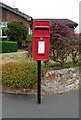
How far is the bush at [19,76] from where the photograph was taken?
322 inches

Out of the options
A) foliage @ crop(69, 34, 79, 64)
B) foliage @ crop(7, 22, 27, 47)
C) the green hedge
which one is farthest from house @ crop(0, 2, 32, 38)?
foliage @ crop(69, 34, 79, 64)

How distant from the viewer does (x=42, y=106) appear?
7.17m

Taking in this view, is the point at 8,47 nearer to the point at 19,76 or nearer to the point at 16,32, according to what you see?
the point at 16,32

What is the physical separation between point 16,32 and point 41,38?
682 inches

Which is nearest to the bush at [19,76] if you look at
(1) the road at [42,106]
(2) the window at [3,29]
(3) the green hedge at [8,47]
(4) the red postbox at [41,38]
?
(1) the road at [42,106]

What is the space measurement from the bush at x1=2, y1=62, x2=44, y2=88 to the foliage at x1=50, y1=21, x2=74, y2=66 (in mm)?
1109

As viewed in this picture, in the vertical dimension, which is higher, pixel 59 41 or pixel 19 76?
pixel 59 41

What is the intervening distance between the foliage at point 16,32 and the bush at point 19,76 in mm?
16380

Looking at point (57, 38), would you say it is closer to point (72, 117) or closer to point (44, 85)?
point (44, 85)

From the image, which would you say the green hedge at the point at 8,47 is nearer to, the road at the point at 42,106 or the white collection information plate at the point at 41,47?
the road at the point at 42,106

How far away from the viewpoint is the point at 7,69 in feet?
27.5

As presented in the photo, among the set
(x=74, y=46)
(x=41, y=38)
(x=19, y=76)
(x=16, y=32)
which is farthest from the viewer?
(x=16, y=32)

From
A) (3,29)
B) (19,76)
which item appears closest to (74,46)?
(19,76)

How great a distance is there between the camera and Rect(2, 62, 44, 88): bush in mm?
8188
